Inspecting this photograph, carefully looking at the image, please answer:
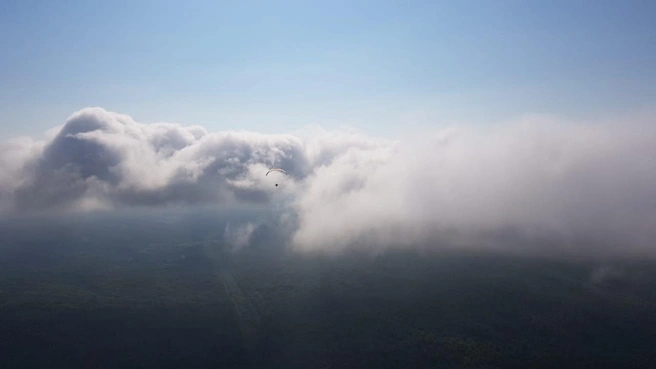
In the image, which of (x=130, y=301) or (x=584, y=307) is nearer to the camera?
(x=584, y=307)

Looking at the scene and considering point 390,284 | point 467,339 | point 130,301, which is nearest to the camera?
point 467,339

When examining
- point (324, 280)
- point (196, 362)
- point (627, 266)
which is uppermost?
point (627, 266)

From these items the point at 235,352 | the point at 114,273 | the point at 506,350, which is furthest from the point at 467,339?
the point at 114,273

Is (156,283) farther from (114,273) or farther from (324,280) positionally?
(324,280)

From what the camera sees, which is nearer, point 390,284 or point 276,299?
point 276,299

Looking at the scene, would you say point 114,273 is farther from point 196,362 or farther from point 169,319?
point 196,362

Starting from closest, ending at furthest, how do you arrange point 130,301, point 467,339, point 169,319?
1. point 467,339
2. point 169,319
3. point 130,301

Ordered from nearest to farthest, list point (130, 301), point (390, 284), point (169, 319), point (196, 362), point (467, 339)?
1. point (196, 362)
2. point (467, 339)
3. point (169, 319)
4. point (130, 301)
5. point (390, 284)

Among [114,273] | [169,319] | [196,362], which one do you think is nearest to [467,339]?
[196,362]

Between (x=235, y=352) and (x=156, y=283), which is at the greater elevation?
(x=156, y=283)
